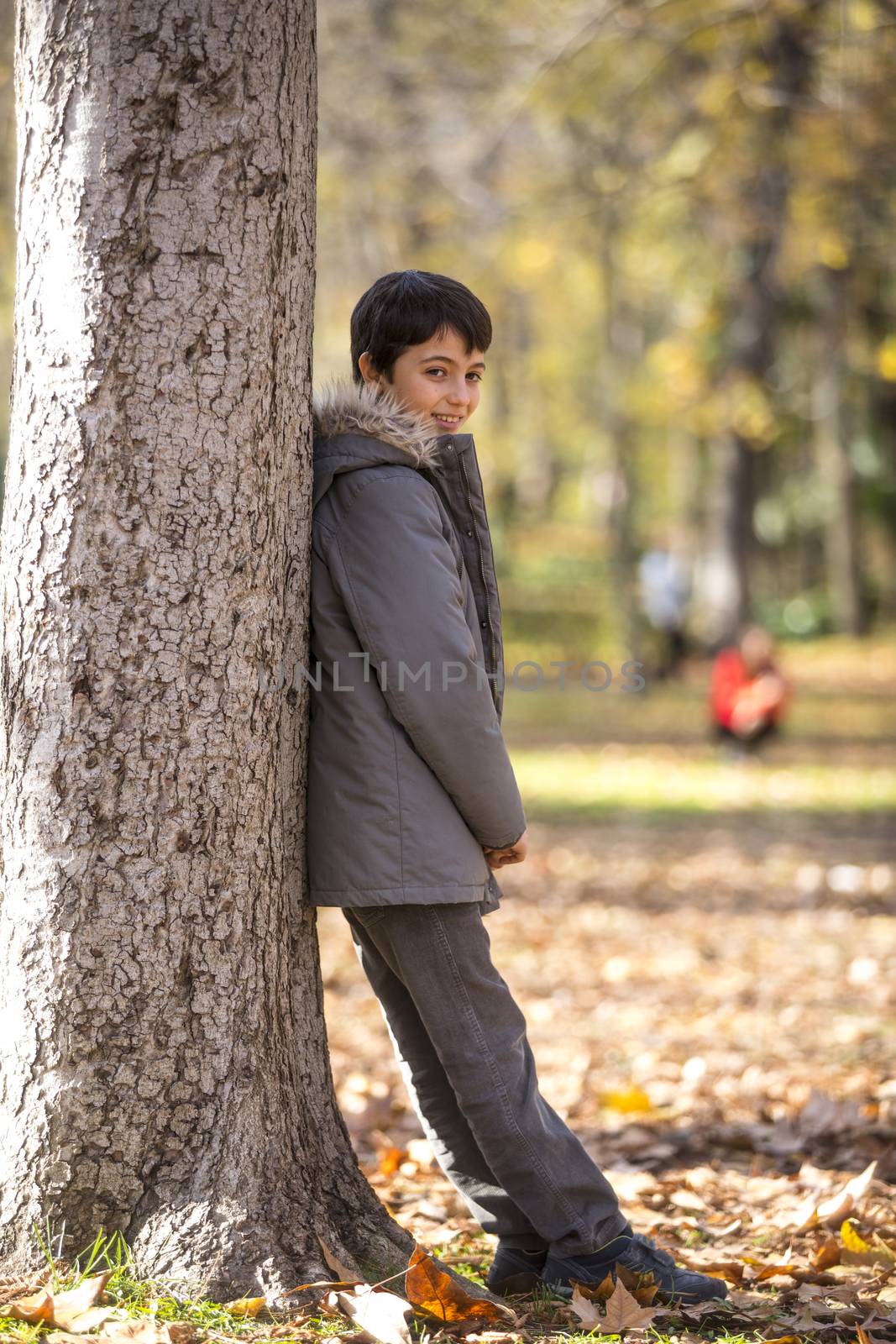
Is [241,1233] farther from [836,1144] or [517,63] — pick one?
[517,63]

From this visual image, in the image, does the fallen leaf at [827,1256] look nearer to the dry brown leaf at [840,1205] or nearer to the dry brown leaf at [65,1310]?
the dry brown leaf at [840,1205]

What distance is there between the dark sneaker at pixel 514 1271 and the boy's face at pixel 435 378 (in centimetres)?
184

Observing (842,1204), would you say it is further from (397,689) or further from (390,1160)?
(397,689)

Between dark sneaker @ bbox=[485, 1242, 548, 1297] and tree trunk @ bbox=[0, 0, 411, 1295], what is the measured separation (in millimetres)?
510

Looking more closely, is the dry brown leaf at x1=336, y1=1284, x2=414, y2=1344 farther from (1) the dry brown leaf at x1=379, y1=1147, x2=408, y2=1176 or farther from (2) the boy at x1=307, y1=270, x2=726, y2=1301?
(1) the dry brown leaf at x1=379, y1=1147, x2=408, y2=1176

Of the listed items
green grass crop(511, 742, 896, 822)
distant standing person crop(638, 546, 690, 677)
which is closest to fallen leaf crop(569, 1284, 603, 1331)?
green grass crop(511, 742, 896, 822)

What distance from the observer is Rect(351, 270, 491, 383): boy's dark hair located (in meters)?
2.98

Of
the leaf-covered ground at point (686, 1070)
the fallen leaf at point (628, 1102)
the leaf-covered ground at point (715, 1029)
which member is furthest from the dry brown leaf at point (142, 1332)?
the fallen leaf at point (628, 1102)

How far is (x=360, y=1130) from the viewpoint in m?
4.37

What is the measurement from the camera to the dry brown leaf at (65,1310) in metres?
2.40

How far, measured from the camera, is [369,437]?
113 inches

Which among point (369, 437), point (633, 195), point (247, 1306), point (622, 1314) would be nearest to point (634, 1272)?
point (622, 1314)

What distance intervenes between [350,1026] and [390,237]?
406 inches

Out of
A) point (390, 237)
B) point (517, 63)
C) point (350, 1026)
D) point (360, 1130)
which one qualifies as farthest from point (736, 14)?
point (360, 1130)
